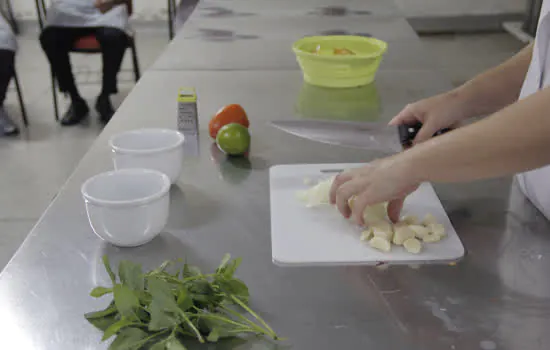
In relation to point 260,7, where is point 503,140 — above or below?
above

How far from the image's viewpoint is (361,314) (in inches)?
31.9

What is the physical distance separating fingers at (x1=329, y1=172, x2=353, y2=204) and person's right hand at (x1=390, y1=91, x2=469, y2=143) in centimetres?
35

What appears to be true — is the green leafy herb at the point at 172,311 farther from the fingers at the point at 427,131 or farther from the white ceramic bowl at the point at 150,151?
the fingers at the point at 427,131

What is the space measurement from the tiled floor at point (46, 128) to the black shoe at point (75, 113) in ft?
0.19

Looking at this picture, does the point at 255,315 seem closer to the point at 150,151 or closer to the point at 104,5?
the point at 150,151

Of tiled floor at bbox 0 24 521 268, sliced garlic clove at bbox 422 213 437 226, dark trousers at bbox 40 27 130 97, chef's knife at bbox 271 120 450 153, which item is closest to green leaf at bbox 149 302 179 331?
sliced garlic clove at bbox 422 213 437 226

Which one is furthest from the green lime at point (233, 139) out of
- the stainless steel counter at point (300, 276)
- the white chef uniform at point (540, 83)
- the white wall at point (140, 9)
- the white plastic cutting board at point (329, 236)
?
the white wall at point (140, 9)

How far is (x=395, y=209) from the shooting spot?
99 centimetres

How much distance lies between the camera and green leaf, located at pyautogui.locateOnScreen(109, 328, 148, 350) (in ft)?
2.31

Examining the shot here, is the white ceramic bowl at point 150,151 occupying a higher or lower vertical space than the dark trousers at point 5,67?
higher

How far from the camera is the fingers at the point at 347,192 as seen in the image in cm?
94

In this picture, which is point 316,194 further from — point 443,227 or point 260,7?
point 260,7

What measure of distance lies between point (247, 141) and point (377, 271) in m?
0.49

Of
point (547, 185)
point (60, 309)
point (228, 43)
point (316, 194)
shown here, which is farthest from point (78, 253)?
point (228, 43)
